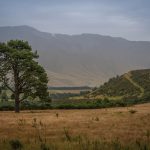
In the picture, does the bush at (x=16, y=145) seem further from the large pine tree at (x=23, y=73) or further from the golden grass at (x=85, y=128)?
the large pine tree at (x=23, y=73)

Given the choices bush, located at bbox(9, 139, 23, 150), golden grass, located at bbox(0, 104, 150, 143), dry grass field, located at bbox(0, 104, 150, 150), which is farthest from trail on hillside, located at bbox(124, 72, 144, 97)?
bush, located at bbox(9, 139, 23, 150)

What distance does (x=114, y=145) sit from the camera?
17.2 meters

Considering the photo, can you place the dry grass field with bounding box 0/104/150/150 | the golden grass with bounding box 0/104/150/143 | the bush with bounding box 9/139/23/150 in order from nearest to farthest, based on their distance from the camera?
the bush with bounding box 9/139/23/150 → the dry grass field with bounding box 0/104/150/150 → the golden grass with bounding box 0/104/150/143

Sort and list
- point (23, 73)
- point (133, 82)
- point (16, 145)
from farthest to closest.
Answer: point (133, 82)
point (23, 73)
point (16, 145)

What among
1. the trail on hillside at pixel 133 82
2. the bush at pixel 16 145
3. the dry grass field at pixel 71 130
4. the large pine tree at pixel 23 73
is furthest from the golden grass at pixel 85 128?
the trail on hillside at pixel 133 82

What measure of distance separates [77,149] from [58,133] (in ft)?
29.9

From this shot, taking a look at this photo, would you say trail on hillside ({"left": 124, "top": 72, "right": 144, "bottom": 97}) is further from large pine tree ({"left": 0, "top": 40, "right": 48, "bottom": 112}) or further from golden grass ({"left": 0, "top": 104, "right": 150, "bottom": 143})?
golden grass ({"left": 0, "top": 104, "right": 150, "bottom": 143})

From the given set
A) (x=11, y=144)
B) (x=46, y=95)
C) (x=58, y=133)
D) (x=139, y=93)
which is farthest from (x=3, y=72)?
(x=139, y=93)

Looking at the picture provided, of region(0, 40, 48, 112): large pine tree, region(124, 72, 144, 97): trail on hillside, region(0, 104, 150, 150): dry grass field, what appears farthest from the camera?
region(124, 72, 144, 97): trail on hillside

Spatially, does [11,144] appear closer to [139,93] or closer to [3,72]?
[3,72]

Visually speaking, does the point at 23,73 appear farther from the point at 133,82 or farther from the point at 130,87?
the point at 133,82

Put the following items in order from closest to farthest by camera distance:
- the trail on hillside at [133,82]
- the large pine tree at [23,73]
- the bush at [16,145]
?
the bush at [16,145]
the large pine tree at [23,73]
the trail on hillside at [133,82]

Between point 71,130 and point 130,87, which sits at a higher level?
point 130,87

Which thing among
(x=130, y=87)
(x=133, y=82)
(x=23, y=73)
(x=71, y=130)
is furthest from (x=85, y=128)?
(x=133, y=82)
